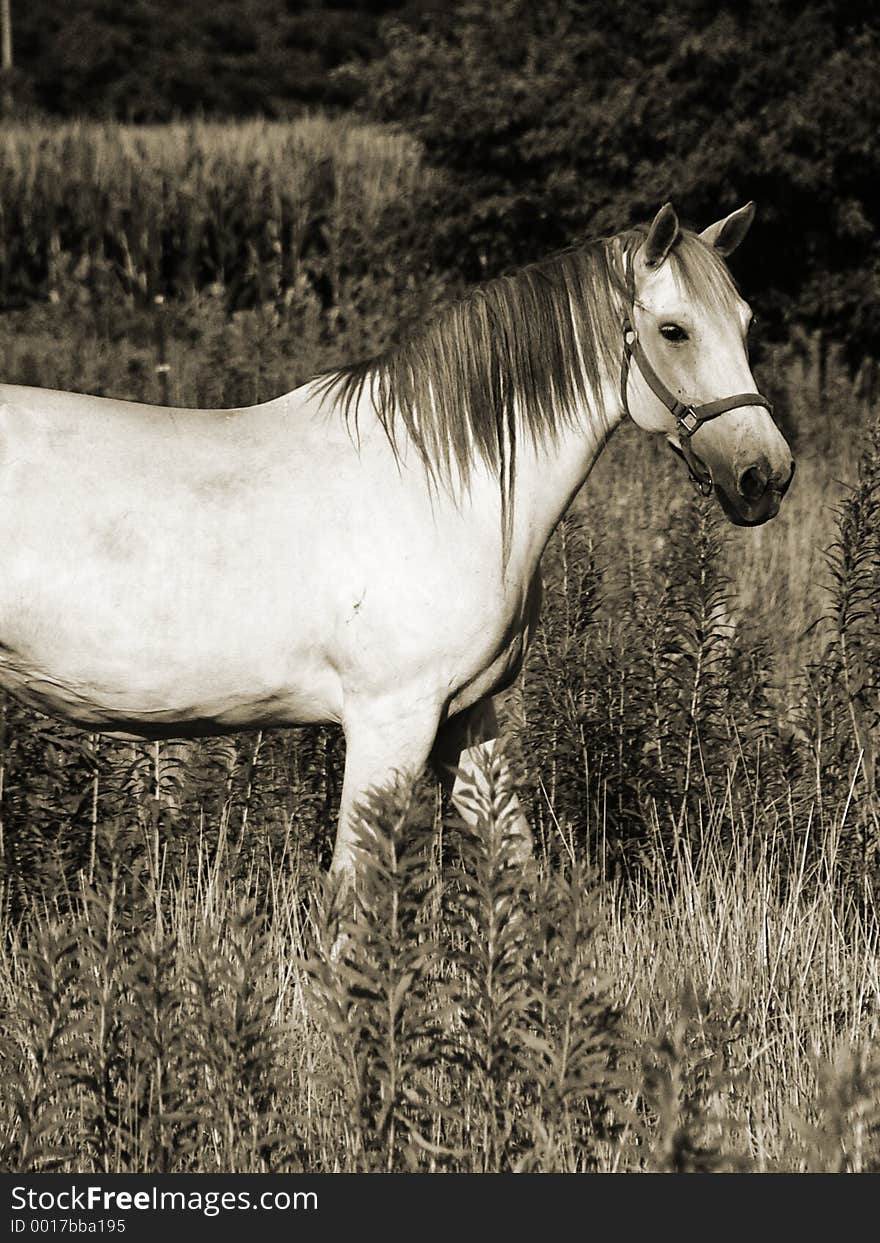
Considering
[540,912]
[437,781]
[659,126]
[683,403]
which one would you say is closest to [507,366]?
[683,403]

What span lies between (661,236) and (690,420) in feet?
1.47

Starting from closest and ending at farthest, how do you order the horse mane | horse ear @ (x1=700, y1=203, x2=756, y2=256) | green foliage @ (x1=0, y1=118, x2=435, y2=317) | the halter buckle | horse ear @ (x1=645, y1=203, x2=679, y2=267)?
horse ear @ (x1=645, y1=203, x2=679, y2=267) → the halter buckle → the horse mane → horse ear @ (x1=700, y1=203, x2=756, y2=256) → green foliage @ (x1=0, y1=118, x2=435, y2=317)

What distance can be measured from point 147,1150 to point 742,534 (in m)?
5.47

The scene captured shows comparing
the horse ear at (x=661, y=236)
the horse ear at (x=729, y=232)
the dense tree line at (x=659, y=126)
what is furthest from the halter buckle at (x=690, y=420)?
the dense tree line at (x=659, y=126)

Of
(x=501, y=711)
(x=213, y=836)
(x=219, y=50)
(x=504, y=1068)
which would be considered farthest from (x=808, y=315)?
(x=219, y=50)

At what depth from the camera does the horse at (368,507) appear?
11.6ft

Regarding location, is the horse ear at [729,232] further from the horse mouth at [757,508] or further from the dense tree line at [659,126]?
the dense tree line at [659,126]

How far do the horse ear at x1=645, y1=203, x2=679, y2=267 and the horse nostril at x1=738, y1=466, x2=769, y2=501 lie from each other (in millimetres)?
569

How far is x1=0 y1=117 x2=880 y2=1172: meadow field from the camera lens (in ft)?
8.56

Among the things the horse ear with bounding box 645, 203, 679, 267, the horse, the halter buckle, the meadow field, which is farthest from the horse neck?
the meadow field

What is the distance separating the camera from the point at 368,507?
11.8ft

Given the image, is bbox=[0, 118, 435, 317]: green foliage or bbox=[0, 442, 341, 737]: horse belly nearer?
bbox=[0, 442, 341, 737]: horse belly

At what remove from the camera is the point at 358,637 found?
11.6 feet

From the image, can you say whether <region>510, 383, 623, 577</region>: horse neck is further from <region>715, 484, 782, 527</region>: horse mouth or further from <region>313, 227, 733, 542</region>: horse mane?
<region>715, 484, 782, 527</region>: horse mouth
